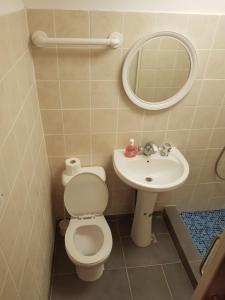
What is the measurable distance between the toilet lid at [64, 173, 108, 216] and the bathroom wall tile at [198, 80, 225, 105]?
0.94 metres

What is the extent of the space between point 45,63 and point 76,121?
1.36ft

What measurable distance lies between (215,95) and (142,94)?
0.53 metres

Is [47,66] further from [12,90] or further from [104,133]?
[104,133]

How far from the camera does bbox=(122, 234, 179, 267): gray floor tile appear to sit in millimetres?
1798

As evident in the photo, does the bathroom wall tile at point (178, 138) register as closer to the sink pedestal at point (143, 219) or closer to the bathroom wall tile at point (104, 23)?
the sink pedestal at point (143, 219)

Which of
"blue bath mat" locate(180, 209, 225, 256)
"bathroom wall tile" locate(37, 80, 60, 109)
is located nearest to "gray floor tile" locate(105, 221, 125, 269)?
"blue bath mat" locate(180, 209, 225, 256)

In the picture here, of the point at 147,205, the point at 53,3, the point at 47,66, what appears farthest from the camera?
the point at 147,205

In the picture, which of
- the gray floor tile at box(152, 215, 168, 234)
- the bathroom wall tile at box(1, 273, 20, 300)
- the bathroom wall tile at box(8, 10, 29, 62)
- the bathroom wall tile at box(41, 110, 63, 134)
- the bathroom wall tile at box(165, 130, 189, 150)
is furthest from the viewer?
the gray floor tile at box(152, 215, 168, 234)

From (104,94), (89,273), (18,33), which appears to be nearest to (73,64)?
(104,94)

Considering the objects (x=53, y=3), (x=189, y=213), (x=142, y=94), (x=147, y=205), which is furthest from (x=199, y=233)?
(x=53, y=3)

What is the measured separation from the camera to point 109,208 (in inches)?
81.2

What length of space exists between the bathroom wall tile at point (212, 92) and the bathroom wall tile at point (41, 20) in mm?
1030

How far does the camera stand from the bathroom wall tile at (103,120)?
1.54 meters

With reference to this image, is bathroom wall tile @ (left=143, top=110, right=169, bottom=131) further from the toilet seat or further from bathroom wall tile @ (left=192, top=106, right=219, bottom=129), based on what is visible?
the toilet seat
